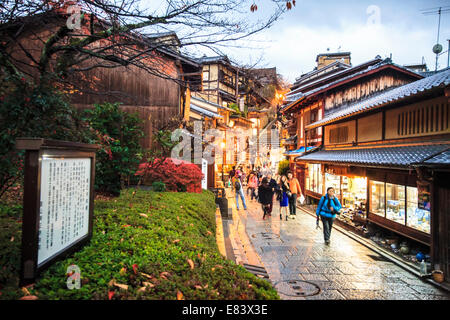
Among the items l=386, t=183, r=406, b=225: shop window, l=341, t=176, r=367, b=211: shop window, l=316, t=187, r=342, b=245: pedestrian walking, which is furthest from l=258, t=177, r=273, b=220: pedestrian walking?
l=386, t=183, r=406, b=225: shop window

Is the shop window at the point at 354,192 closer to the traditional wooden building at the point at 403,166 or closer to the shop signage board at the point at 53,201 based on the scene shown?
the traditional wooden building at the point at 403,166

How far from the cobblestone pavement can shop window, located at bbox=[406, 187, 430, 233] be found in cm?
172

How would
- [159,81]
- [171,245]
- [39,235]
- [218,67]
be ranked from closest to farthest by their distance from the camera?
[39,235] → [171,245] → [159,81] → [218,67]

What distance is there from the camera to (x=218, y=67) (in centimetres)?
3100

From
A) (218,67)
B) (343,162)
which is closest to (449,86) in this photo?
(343,162)

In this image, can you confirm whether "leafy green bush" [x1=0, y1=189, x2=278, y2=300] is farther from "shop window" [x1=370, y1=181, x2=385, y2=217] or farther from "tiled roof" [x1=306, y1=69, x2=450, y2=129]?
"shop window" [x1=370, y1=181, x2=385, y2=217]

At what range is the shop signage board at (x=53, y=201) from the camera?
9.50 ft

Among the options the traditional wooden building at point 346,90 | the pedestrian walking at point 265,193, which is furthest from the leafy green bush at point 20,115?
the traditional wooden building at point 346,90

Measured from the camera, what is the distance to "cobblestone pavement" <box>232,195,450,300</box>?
6398mm

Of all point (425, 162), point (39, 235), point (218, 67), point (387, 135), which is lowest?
point (39, 235)

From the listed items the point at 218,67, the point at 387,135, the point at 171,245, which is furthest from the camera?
the point at 218,67
